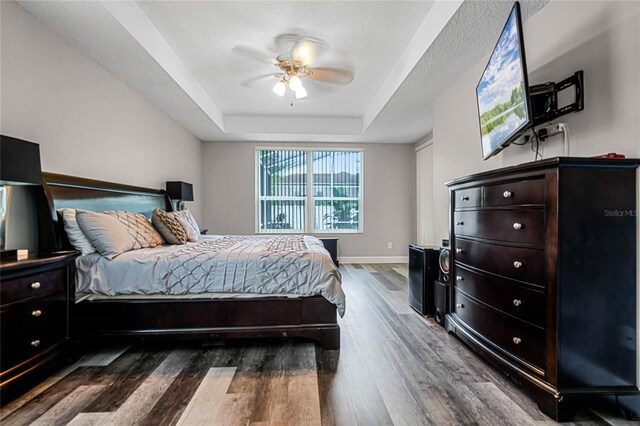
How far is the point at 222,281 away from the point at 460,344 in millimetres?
1878

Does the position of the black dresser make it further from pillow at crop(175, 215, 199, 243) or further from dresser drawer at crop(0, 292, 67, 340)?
pillow at crop(175, 215, 199, 243)

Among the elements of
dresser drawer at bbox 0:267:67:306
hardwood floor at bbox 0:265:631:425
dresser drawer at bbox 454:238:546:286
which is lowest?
hardwood floor at bbox 0:265:631:425

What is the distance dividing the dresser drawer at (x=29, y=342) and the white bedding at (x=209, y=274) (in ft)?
1.03

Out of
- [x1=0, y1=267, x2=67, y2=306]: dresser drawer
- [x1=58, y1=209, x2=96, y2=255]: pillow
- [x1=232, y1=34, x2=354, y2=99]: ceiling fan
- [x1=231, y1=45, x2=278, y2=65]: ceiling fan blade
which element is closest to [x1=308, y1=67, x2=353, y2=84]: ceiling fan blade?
[x1=232, y1=34, x2=354, y2=99]: ceiling fan

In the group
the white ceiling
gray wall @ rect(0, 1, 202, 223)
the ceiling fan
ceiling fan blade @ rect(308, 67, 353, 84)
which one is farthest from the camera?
ceiling fan blade @ rect(308, 67, 353, 84)

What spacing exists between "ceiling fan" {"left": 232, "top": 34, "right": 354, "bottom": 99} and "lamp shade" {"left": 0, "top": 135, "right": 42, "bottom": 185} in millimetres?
1952

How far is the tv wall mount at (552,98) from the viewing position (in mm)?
1822

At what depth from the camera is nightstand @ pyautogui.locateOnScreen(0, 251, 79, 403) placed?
1590 millimetres

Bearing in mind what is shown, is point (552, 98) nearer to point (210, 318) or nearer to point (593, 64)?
point (593, 64)

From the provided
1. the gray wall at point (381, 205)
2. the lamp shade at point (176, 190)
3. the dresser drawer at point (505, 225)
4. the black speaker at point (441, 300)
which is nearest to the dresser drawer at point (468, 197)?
the dresser drawer at point (505, 225)

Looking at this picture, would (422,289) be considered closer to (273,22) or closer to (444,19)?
(444,19)

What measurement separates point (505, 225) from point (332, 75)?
2.51 m

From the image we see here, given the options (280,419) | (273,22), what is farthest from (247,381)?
(273,22)

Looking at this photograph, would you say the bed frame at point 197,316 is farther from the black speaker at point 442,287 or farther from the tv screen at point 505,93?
the tv screen at point 505,93
